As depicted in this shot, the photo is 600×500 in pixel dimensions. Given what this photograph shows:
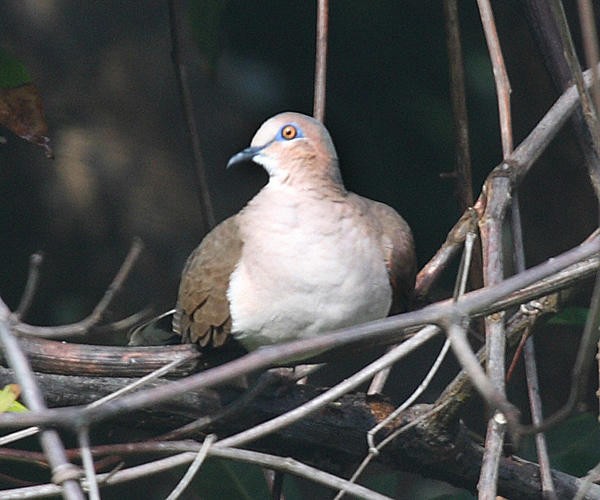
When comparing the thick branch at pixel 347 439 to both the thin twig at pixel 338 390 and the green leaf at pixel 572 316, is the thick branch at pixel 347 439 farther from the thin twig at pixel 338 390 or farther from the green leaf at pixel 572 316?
the thin twig at pixel 338 390

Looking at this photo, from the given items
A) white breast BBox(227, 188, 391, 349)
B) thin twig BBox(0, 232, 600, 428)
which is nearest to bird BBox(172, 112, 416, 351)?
white breast BBox(227, 188, 391, 349)

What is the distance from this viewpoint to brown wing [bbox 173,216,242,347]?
273 centimetres

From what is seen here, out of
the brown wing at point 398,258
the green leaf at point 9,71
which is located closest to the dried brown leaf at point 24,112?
the green leaf at point 9,71

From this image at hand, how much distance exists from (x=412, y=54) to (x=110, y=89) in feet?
5.63

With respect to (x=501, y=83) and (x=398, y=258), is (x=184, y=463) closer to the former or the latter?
(x=398, y=258)

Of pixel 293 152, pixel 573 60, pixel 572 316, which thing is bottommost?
pixel 572 316

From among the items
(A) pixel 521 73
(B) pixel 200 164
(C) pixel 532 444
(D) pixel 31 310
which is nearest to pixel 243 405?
(B) pixel 200 164

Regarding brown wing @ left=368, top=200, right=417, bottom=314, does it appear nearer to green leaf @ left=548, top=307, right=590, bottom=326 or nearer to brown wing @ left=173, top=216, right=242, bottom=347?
brown wing @ left=173, top=216, right=242, bottom=347

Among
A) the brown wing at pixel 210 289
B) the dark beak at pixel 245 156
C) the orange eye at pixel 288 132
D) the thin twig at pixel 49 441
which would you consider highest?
the orange eye at pixel 288 132

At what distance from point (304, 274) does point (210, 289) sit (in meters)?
0.28

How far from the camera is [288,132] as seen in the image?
2.86 metres

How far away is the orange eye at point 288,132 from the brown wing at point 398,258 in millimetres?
271

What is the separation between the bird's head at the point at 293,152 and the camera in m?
2.83

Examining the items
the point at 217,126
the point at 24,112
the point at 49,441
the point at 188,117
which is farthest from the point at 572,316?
the point at 217,126
